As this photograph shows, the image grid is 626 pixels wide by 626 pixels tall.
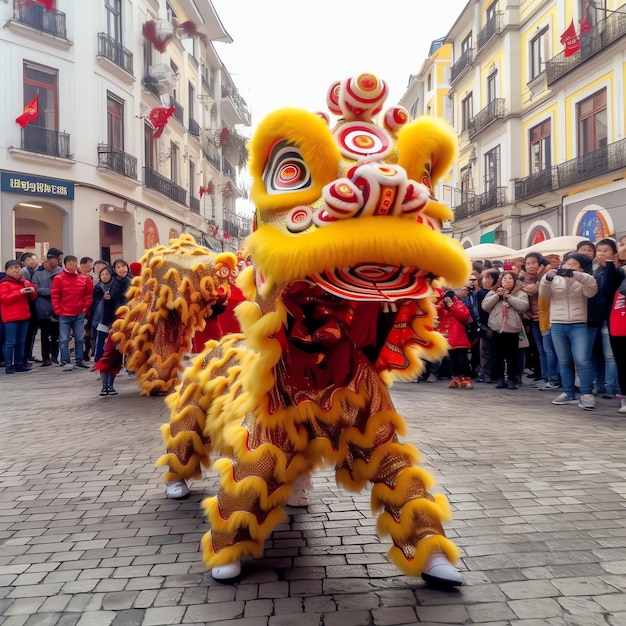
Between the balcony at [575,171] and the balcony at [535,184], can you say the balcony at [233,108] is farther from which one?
the balcony at [575,171]

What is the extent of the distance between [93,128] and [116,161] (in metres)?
1.19

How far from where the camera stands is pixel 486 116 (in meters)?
24.9

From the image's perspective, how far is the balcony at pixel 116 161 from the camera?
17984 mm

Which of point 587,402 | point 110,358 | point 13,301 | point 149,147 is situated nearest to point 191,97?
point 149,147

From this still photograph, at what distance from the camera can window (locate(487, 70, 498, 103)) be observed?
25.0 m

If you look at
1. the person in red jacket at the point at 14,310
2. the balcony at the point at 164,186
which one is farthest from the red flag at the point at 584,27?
the person in red jacket at the point at 14,310

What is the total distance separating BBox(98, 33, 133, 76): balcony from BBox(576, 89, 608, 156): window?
13999 millimetres

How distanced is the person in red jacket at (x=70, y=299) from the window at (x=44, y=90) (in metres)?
8.33

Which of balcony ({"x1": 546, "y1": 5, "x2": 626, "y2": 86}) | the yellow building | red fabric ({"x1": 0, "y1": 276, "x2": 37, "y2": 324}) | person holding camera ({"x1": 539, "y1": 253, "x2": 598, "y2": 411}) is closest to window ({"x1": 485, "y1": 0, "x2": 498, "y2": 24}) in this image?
the yellow building

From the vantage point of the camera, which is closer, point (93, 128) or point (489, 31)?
point (93, 128)

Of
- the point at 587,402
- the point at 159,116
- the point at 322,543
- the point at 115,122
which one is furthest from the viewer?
the point at 159,116

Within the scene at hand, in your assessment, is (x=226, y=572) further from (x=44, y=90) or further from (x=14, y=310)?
(x=44, y=90)

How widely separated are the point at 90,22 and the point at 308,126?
18.3 meters

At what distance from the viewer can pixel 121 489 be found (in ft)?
13.3
